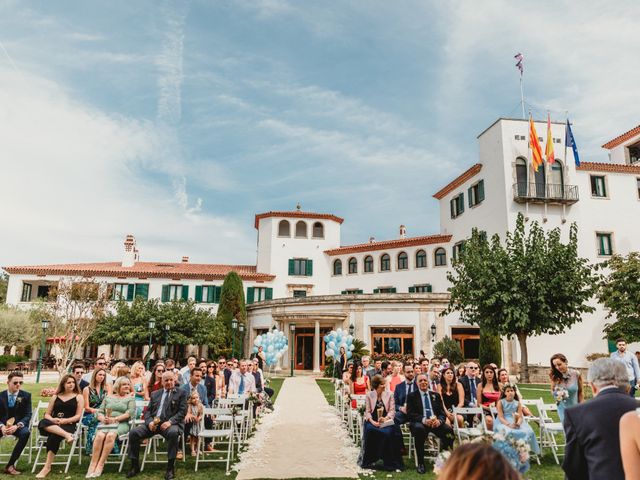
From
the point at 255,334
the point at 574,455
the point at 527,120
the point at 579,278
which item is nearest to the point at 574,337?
the point at 579,278

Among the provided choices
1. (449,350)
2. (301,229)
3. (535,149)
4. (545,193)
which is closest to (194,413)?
(449,350)

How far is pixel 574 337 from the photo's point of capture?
26.8 metres

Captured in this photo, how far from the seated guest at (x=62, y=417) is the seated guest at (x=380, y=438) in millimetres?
5000

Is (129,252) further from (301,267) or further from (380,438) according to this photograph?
(380,438)

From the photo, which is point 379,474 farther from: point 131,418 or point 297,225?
point 297,225

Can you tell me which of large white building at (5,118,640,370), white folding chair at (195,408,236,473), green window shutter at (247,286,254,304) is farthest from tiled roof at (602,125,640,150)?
white folding chair at (195,408,236,473)

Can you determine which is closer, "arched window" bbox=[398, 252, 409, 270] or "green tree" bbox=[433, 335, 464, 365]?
"green tree" bbox=[433, 335, 464, 365]

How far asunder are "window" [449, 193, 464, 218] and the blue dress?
2573 cm

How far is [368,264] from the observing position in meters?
37.5

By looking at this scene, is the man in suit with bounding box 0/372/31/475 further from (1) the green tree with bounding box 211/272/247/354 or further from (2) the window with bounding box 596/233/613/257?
(2) the window with bounding box 596/233/613/257

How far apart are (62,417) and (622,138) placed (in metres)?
38.8

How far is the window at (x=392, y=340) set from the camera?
29484 millimetres

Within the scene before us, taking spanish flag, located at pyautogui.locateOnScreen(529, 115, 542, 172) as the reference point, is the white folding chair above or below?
below

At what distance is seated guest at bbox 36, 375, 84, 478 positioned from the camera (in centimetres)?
768
